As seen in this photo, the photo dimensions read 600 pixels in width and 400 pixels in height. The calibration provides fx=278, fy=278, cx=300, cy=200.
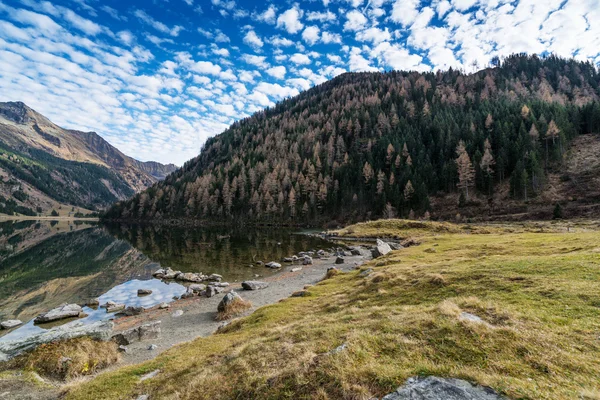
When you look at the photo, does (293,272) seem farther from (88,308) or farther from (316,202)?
(316,202)

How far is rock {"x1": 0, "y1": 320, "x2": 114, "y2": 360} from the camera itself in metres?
16.0

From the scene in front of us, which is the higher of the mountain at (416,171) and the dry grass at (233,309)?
the mountain at (416,171)

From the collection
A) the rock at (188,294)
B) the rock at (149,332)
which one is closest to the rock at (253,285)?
the rock at (188,294)

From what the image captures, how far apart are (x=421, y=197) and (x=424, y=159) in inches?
1263

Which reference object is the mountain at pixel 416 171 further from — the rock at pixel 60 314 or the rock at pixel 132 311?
the rock at pixel 60 314

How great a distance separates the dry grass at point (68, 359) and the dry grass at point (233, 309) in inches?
324

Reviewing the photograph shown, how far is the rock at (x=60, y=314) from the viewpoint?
Result: 26.0 m

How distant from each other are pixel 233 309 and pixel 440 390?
21061 millimetres

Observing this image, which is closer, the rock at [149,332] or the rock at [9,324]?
the rock at [149,332]

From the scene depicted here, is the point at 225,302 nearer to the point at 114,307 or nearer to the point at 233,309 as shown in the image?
the point at 233,309

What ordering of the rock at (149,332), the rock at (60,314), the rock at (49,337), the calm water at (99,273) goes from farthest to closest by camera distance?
1. the calm water at (99,273)
2. the rock at (60,314)
3. the rock at (149,332)
4. the rock at (49,337)

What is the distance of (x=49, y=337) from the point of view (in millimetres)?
16812

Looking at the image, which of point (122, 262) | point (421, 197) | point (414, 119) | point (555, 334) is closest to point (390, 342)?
point (555, 334)

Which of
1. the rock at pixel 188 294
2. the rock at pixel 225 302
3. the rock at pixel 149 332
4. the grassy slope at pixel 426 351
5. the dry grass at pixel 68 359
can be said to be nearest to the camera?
the grassy slope at pixel 426 351
